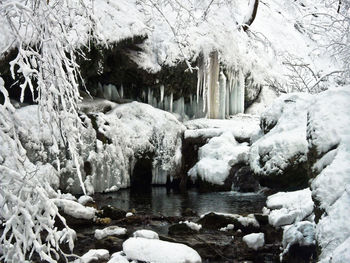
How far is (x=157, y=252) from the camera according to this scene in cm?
530

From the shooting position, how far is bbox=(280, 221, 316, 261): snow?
16.3 feet

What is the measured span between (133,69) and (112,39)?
4.88 feet

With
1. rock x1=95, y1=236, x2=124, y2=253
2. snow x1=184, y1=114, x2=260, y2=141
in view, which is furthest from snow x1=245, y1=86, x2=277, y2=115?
rock x1=95, y1=236, x2=124, y2=253

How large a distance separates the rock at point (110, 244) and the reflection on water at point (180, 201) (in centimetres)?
278

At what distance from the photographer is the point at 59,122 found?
1.76 m

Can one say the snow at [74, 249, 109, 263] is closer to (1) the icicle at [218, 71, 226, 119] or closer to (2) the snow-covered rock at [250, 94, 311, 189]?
(2) the snow-covered rock at [250, 94, 311, 189]

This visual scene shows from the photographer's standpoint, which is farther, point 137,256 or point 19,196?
point 137,256

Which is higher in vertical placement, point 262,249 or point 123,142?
point 123,142

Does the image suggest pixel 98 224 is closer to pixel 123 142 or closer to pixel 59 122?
pixel 123 142

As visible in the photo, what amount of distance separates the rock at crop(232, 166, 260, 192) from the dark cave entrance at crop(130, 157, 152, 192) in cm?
295

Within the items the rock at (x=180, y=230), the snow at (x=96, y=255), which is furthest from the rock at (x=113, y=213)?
the snow at (x=96, y=255)

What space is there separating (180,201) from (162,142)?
3423mm

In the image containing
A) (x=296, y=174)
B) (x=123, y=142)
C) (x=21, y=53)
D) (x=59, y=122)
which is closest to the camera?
(x=21, y=53)

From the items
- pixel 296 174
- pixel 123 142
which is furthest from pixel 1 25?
pixel 123 142
